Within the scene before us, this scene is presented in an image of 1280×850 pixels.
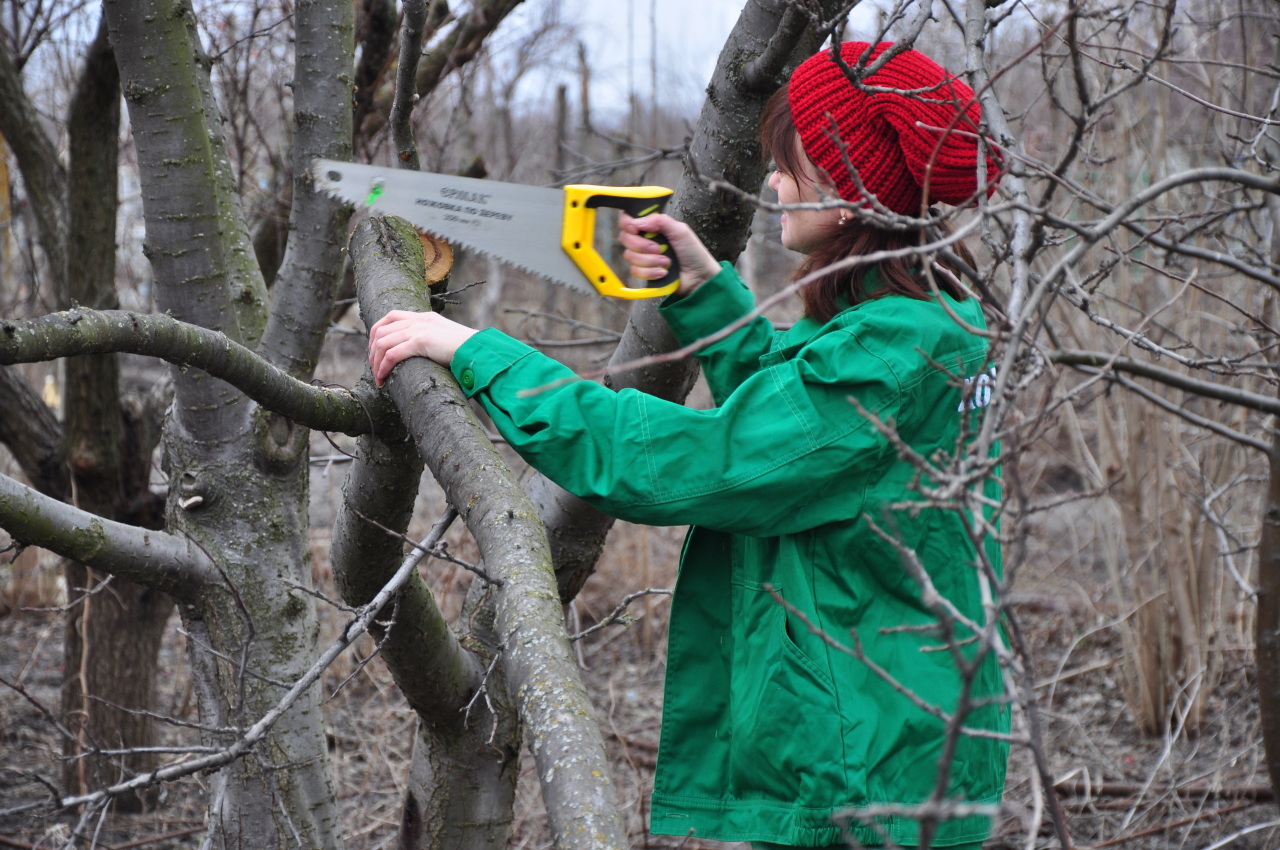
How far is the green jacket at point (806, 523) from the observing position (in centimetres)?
164

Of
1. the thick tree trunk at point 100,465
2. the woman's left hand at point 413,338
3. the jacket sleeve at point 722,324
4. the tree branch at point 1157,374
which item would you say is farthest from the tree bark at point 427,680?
the thick tree trunk at point 100,465

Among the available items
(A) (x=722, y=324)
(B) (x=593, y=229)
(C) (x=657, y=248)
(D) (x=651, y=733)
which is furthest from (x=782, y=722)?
(D) (x=651, y=733)

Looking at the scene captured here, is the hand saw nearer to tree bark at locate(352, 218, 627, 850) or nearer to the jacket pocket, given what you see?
tree bark at locate(352, 218, 627, 850)

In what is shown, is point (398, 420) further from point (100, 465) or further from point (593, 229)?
point (100, 465)

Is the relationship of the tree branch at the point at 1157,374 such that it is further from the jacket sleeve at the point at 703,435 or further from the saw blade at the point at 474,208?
the saw blade at the point at 474,208

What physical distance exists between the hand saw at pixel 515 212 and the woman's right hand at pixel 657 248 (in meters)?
0.02

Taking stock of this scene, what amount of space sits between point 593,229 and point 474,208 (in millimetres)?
313

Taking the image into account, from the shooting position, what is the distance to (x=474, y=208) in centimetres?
216

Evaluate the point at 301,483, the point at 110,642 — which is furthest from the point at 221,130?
the point at 110,642

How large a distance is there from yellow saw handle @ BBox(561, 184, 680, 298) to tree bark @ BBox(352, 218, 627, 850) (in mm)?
309

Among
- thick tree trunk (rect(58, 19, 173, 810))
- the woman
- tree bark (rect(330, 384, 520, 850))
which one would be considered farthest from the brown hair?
thick tree trunk (rect(58, 19, 173, 810))

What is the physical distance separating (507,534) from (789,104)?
3.44 feet

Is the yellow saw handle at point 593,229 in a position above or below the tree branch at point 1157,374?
above

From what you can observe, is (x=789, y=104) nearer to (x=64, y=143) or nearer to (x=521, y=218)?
(x=521, y=218)
